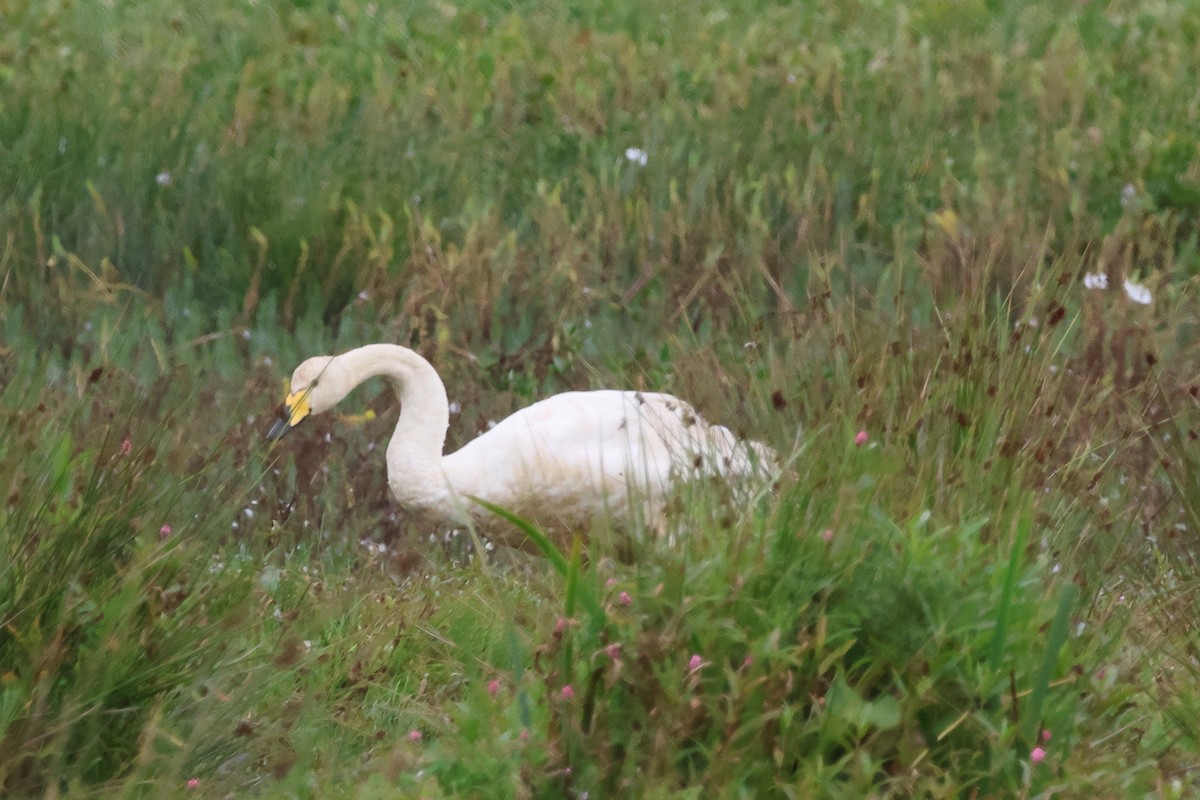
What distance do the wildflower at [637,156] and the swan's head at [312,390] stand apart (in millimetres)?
2910

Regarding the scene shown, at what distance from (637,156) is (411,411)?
3.00m

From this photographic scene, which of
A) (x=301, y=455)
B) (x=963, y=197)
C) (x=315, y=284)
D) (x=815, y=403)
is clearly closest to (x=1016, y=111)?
(x=963, y=197)

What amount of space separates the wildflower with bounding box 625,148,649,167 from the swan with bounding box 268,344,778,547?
2.86 m

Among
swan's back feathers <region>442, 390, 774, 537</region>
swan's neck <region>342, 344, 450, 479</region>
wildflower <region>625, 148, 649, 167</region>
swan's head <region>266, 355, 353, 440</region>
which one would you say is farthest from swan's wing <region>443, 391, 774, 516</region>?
wildflower <region>625, 148, 649, 167</region>

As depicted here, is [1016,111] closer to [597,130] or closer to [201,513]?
[597,130]

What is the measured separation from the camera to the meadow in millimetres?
2943

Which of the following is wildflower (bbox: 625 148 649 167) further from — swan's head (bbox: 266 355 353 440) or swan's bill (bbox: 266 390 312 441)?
swan's bill (bbox: 266 390 312 441)

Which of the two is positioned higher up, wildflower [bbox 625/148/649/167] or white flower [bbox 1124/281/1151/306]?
white flower [bbox 1124/281/1151/306]

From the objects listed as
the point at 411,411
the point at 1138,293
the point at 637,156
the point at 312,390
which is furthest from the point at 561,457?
the point at 637,156

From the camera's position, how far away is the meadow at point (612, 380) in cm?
294

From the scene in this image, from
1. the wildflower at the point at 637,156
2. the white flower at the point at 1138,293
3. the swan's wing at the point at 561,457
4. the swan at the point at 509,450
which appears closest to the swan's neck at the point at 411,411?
the swan at the point at 509,450

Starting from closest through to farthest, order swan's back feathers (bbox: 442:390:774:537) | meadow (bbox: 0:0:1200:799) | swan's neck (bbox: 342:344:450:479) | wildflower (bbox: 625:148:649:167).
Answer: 1. meadow (bbox: 0:0:1200:799)
2. swan's back feathers (bbox: 442:390:774:537)
3. swan's neck (bbox: 342:344:450:479)
4. wildflower (bbox: 625:148:649:167)

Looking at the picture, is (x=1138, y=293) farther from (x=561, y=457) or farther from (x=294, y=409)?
(x=294, y=409)

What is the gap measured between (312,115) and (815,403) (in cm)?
484
